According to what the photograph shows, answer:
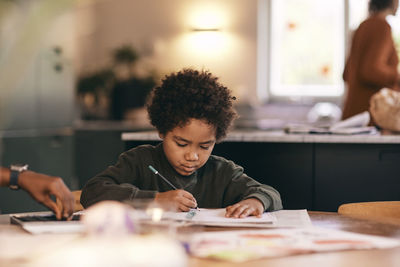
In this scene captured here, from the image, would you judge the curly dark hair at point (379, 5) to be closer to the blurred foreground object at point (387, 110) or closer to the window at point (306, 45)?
the blurred foreground object at point (387, 110)

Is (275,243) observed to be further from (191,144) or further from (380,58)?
(380,58)

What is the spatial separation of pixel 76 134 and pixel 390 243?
4163 mm

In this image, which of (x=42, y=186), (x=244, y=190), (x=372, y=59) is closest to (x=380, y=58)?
(x=372, y=59)

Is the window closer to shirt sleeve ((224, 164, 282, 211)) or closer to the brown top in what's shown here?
the brown top

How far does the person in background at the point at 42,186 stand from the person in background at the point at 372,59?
254 cm

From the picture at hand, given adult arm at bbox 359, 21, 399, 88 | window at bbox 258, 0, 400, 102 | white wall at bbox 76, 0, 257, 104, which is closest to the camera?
adult arm at bbox 359, 21, 399, 88

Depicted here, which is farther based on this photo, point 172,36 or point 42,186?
point 172,36

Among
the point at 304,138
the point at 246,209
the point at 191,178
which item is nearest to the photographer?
the point at 246,209

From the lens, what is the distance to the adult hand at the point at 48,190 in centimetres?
127

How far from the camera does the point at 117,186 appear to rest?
1641 mm

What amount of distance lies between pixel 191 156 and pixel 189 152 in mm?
20

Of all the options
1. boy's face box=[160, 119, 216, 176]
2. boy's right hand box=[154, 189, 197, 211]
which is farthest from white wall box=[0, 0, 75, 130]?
boy's right hand box=[154, 189, 197, 211]

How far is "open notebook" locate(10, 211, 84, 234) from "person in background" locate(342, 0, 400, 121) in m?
2.48

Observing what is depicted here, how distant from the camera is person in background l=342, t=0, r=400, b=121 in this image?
349 cm
